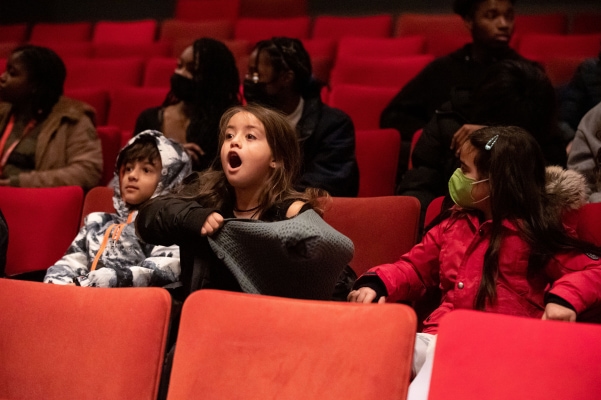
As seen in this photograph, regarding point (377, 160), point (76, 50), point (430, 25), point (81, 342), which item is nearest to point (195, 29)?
point (76, 50)

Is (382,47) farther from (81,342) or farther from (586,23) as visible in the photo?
(81,342)

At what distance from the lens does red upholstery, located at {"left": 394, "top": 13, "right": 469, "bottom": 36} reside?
3.89 m

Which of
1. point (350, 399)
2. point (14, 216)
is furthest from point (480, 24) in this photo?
point (350, 399)

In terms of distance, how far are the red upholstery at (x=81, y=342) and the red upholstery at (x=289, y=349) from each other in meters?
0.05

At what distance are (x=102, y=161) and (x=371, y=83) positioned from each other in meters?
1.18

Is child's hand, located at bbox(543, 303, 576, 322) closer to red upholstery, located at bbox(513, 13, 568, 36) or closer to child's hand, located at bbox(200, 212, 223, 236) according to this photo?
child's hand, located at bbox(200, 212, 223, 236)

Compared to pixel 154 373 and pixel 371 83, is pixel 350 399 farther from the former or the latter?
pixel 371 83

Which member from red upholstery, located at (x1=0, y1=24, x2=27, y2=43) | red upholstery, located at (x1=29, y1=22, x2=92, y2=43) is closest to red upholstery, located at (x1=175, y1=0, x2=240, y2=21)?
red upholstery, located at (x1=29, y1=22, x2=92, y2=43)

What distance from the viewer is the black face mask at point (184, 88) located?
8.11 feet

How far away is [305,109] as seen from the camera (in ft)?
7.62

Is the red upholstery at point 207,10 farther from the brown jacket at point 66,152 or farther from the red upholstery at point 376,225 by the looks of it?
the red upholstery at point 376,225

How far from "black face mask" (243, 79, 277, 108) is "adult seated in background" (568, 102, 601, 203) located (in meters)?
0.79

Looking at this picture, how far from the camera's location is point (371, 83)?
323cm

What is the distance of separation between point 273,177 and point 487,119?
1.95 feet
